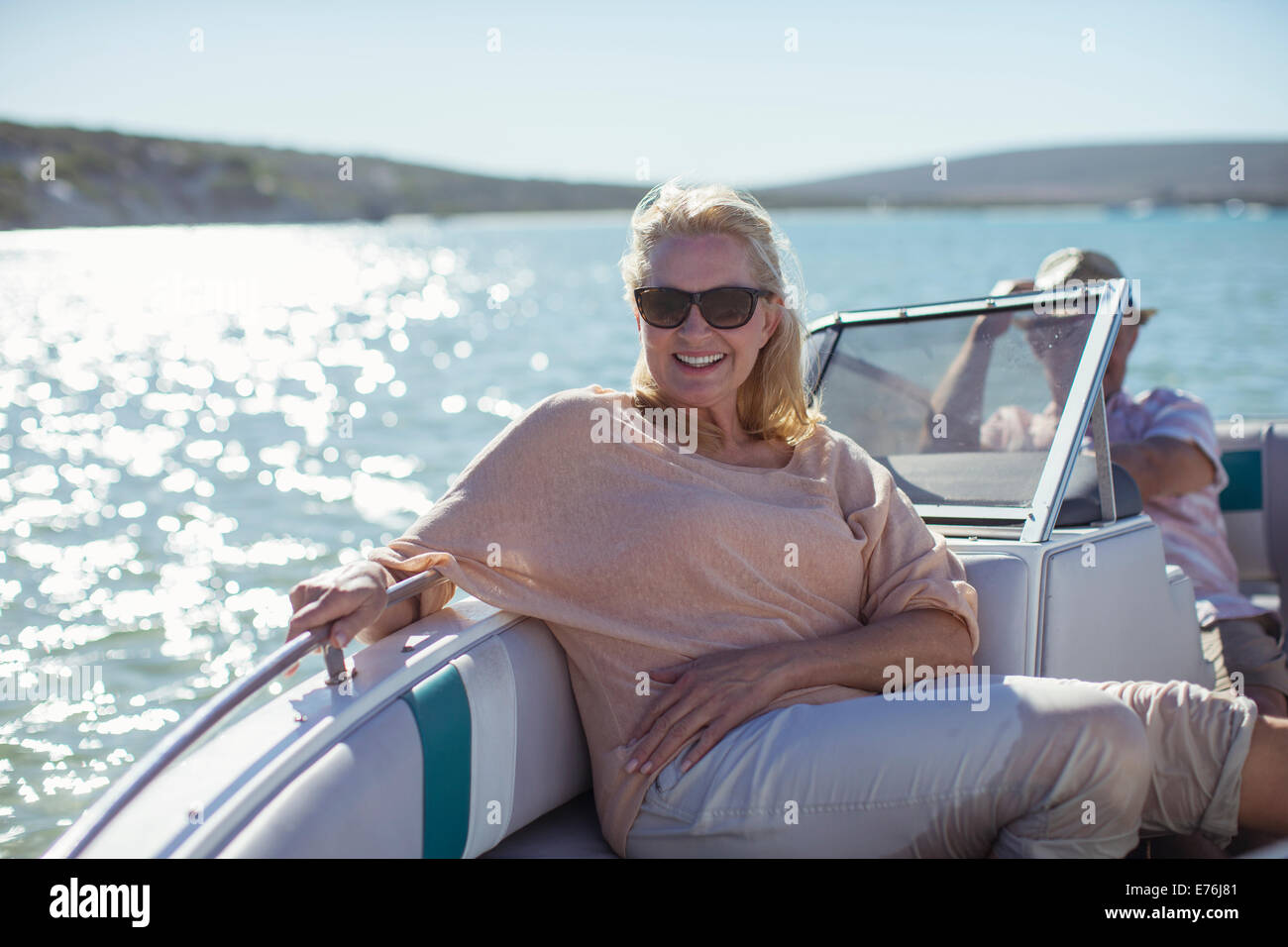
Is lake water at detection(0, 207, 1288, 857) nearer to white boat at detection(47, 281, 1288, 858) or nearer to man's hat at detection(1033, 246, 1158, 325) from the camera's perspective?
man's hat at detection(1033, 246, 1158, 325)

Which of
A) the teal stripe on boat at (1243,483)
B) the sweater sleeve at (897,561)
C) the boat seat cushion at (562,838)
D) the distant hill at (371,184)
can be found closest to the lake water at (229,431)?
the boat seat cushion at (562,838)

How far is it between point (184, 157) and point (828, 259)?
179 ft

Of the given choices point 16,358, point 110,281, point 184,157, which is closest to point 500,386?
point 16,358

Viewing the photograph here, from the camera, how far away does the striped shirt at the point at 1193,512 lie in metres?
3.28

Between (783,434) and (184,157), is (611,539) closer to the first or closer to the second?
(783,434)

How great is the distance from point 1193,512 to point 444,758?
95.8 inches

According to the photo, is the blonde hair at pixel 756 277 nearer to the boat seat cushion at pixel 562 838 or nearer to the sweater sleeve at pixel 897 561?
the sweater sleeve at pixel 897 561

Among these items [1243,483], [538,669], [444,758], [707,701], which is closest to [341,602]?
[444,758]

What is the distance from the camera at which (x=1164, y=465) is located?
3.24 meters

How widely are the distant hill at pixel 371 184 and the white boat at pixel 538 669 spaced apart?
4999 centimetres

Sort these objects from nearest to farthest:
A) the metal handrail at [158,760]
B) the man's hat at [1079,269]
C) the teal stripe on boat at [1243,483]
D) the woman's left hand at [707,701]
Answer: the metal handrail at [158,760], the woman's left hand at [707,701], the man's hat at [1079,269], the teal stripe on boat at [1243,483]

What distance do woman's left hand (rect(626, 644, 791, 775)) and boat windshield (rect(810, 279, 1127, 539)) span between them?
92 cm

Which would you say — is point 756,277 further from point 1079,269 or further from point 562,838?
point 1079,269

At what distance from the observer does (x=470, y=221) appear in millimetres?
151625
